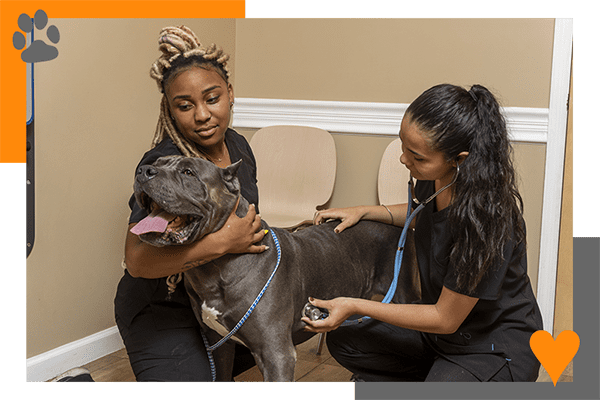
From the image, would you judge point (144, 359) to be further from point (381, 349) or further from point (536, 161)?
point (536, 161)

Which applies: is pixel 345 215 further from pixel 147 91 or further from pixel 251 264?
pixel 147 91

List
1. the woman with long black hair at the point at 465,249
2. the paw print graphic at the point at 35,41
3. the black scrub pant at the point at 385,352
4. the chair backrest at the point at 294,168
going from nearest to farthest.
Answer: the woman with long black hair at the point at 465,249 → the paw print graphic at the point at 35,41 → the black scrub pant at the point at 385,352 → the chair backrest at the point at 294,168

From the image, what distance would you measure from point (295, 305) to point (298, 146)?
1.49m

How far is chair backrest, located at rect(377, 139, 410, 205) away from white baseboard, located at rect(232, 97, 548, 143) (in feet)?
0.32

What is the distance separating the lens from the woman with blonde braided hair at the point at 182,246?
1.53 m

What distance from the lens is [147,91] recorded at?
2.22 meters

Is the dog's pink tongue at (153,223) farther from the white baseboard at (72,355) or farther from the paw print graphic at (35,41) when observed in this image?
the white baseboard at (72,355)

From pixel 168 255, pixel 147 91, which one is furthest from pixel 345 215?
pixel 147 91

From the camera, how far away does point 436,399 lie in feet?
4.71

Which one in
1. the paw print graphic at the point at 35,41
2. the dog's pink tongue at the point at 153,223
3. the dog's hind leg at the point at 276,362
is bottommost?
the dog's hind leg at the point at 276,362

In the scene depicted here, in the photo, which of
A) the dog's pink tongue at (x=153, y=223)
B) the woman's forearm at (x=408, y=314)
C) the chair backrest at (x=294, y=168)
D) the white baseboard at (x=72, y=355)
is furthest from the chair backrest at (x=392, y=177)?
the dog's pink tongue at (x=153, y=223)

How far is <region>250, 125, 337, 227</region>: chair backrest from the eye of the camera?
2.94m

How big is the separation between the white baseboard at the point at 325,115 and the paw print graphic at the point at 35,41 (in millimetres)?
1215
